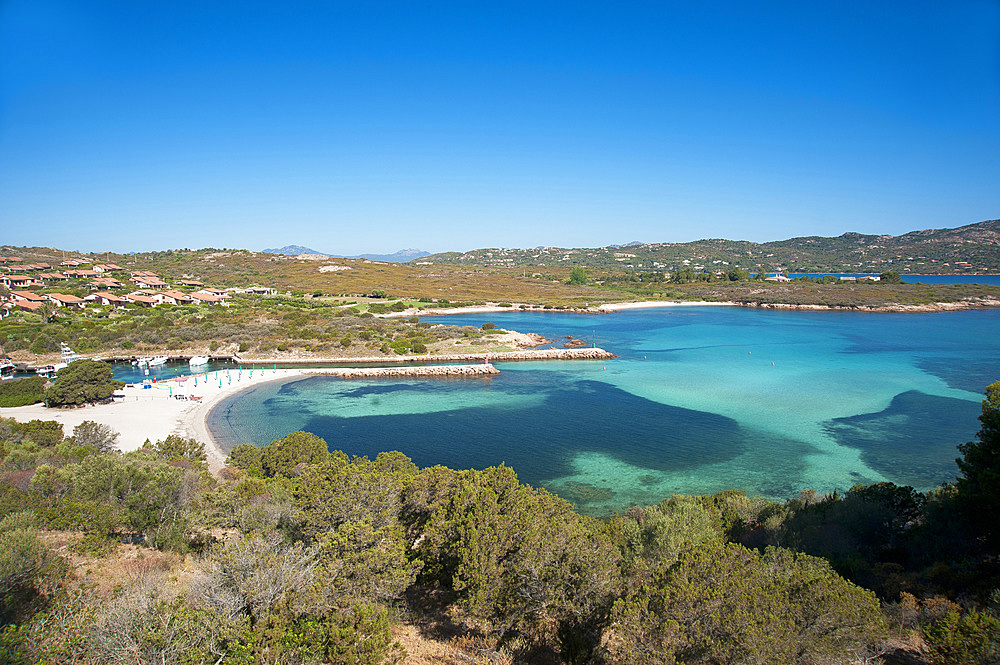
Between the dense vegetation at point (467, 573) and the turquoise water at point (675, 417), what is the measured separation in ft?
29.7

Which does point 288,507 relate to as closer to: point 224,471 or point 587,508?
point 224,471

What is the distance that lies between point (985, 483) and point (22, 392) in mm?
46125

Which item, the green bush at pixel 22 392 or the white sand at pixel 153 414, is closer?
the white sand at pixel 153 414

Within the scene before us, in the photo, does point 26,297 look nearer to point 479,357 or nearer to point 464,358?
point 464,358

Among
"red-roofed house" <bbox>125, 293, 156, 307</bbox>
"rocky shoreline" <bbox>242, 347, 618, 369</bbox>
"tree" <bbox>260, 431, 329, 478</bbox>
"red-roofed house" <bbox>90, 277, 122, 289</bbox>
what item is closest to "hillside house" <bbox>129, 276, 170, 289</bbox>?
"red-roofed house" <bbox>90, 277, 122, 289</bbox>

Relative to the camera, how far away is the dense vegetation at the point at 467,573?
6828 mm

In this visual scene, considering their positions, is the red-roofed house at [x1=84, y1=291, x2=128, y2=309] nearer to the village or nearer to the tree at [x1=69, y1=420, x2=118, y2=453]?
the village

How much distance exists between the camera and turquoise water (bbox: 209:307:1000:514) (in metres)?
23.9

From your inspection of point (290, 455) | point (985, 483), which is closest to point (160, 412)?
point (290, 455)

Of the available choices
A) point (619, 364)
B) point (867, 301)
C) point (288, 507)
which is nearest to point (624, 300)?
point (867, 301)

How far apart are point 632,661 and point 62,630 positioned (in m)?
7.46

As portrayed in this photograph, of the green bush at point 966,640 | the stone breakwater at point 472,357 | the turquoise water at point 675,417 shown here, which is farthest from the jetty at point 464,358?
the green bush at point 966,640

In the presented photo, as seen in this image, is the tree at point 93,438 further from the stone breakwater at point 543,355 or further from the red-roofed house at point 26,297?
the red-roofed house at point 26,297

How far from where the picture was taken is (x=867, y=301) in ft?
310
